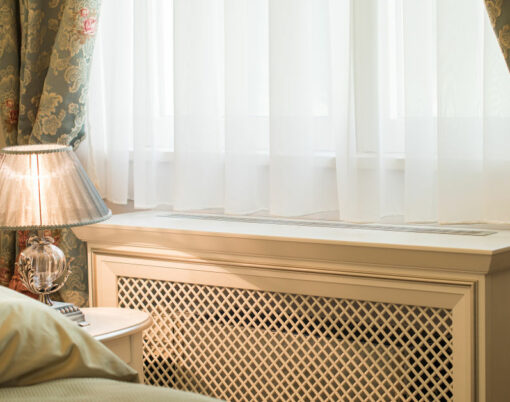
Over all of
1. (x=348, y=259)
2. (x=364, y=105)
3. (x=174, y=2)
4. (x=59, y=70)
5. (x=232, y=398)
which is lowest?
(x=232, y=398)

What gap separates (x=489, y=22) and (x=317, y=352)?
90 centimetres

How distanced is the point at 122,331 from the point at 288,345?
42 centimetres

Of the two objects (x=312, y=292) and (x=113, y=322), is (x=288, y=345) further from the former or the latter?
(x=113, y=322)

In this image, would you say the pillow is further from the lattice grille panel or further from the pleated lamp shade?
the lattice grille panel

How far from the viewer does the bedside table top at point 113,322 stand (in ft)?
5.66

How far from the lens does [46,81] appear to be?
2.20 metres

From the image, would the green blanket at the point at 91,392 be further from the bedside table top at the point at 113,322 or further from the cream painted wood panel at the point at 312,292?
the cream painted wood panel at the point at 312,292

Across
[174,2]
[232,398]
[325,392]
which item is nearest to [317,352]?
[325,392]

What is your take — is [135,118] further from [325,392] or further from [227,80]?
[325,392]

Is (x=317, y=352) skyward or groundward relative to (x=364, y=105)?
groundward

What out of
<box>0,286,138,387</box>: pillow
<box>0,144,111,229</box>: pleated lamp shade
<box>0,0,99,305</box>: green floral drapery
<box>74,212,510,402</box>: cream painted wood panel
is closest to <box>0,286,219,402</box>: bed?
<box>0,286,138,387</box>: pillow

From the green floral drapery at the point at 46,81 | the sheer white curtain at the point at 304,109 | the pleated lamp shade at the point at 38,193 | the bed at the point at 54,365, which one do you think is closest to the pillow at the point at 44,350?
the bed at the point at 54,365

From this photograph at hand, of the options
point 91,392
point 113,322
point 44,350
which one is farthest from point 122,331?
point 91,392

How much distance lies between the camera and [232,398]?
1.99 meters
